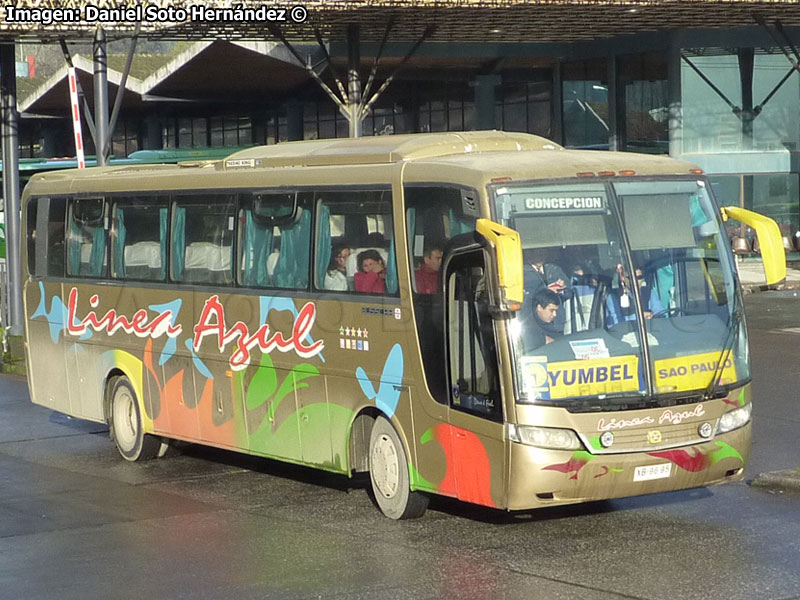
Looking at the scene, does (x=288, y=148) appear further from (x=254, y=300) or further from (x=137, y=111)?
(x=137, y=111)

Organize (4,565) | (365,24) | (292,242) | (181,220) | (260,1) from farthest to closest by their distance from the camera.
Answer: (365,24), (260,1), (181,220), (292,242), (4,565)

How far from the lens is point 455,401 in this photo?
1032 centimetres

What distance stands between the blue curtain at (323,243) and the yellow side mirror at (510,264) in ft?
8.32

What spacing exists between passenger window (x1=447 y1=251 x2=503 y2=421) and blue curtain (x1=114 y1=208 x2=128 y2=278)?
521 cm

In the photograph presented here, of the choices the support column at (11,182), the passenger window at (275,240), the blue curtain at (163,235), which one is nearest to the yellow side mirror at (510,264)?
the passenger window at (275,240)

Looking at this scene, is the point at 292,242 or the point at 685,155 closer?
the point at 292,242

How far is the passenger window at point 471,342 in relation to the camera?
32.6 ft

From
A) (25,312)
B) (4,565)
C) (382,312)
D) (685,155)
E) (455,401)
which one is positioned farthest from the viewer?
(685,155)

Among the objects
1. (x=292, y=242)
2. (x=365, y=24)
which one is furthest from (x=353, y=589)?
(x=365, y=24)

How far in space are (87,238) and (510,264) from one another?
715 centimetres

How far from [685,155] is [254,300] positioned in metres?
25.7

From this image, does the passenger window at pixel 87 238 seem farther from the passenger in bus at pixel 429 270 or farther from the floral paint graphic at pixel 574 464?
the floral paint graphic at pixel 574 464

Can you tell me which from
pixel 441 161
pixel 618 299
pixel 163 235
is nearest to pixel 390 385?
pixel 441 161

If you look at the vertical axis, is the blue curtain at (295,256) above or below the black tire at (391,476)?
above
